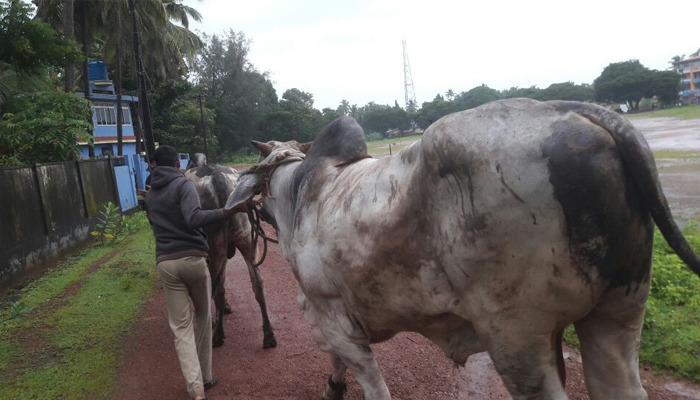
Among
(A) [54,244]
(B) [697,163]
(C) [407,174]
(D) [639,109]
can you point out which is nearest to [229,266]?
(A) [54,244]

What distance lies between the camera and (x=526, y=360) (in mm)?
2248

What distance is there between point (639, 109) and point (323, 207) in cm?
4094

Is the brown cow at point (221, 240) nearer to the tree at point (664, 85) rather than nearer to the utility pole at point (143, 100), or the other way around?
the utility pole at point (143, 100)

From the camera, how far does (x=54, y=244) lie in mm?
10398

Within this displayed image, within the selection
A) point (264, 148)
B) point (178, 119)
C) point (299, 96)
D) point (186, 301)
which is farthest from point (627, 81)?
point (299, 96)

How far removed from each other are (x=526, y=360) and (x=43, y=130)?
12.9 m

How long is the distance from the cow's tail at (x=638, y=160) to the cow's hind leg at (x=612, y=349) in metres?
0.41

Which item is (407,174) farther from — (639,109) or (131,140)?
(639,109)

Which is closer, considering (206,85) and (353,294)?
(353,294)

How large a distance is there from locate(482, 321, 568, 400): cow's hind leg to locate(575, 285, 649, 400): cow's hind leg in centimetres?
21

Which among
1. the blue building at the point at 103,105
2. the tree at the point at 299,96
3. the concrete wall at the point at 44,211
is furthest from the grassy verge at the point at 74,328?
the tree at the point at 299,96

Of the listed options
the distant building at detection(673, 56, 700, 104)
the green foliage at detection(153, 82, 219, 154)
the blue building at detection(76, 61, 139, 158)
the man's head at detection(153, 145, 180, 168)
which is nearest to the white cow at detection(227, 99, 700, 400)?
the man's head at detection(153, 145, 180, 168)

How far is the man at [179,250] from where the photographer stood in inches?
163

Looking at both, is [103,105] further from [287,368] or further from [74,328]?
[287,368]
